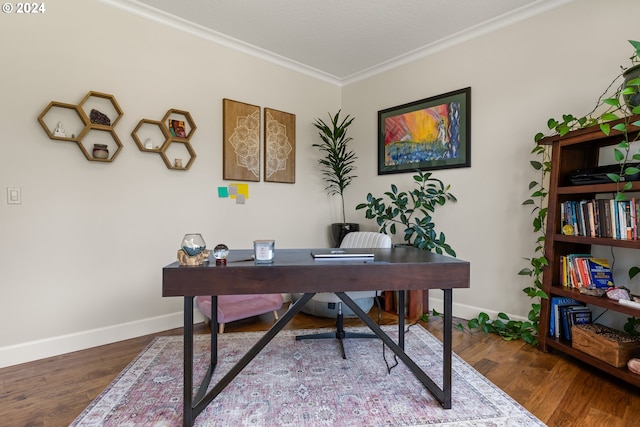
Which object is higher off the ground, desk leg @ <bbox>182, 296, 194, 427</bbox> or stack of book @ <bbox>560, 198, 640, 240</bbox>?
stack of book @ <bbox>560, 198, 640, 240</bbox>

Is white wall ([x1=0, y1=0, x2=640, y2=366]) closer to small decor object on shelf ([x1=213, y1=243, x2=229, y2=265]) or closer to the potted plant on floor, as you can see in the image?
the potted plant on floor

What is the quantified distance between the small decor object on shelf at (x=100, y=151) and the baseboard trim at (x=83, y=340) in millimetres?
1303

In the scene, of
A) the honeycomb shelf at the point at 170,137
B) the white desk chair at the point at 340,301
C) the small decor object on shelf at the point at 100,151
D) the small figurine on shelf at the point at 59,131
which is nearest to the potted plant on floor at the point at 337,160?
the white desk chair at the point at 340,301

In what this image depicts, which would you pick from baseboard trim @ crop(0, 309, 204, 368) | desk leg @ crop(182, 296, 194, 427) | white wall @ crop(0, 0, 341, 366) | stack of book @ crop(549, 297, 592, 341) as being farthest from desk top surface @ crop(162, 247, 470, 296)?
baseboard trim @ crop(0, 309, 204, 368)

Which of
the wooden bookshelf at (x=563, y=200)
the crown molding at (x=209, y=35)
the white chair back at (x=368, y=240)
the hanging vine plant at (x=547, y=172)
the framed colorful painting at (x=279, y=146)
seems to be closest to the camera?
the hanging vine plant at (x=547, y=172)

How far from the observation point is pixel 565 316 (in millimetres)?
2162

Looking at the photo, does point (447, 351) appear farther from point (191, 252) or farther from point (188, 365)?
point (191, 252)

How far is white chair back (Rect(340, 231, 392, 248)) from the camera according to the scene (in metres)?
2.59

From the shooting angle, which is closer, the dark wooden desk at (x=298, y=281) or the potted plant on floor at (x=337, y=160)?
the dark wooden desk at (x=298, y=281)

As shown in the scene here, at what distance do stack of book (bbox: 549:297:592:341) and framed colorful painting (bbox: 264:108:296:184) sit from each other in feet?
8.57

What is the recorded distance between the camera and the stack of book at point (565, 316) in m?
2.14

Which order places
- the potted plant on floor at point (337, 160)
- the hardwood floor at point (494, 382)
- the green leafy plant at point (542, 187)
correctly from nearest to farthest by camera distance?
the hardwood floor at point (494, 382) → the green leafy plant at point (542, 187) → the potted plant on floor at point (337, 160)

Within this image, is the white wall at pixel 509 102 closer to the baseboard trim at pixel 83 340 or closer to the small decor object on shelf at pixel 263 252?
the small decor object on shelf at pixel 263 252

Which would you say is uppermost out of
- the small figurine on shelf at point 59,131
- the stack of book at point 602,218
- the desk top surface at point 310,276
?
the small figurine on shelf at point 59,131
